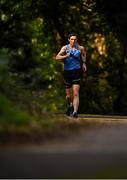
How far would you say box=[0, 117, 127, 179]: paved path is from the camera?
20.3 feet

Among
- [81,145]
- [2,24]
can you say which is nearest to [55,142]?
[81,145]

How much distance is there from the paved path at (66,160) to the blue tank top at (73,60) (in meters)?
6.57

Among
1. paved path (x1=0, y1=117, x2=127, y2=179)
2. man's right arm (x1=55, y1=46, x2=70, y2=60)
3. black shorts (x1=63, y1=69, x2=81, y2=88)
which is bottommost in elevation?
black shorts (x1=63, y1=69, x2=81, y2=88)

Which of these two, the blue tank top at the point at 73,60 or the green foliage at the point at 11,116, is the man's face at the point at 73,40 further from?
the green foliage at the point at 11,116

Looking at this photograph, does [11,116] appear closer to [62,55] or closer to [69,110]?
[62,55]

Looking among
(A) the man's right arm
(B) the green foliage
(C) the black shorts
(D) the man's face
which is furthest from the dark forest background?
(B) the green foliage

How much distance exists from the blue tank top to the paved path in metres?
6.57

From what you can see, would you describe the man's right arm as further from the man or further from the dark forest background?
the dark forest background

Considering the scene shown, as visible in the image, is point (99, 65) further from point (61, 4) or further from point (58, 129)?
Result: point (58, 129)

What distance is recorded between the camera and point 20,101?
350 inches

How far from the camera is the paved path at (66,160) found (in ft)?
20.3

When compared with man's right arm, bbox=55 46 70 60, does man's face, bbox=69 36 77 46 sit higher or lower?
higher

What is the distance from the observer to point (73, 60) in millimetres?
14430

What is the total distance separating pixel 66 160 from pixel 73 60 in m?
7.96
